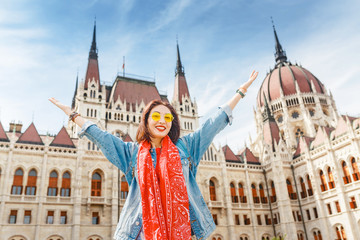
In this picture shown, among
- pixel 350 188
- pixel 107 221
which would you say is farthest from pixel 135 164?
pixel 350 188

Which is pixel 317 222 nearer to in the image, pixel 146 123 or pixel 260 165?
pixel 260 165

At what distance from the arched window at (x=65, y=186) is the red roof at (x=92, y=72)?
13283mm

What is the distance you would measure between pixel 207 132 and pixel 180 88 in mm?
43564

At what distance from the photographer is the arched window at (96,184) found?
30784mm

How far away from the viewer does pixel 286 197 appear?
35.8 m

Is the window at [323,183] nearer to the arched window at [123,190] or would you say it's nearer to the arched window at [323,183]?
the arched window at [323,183]

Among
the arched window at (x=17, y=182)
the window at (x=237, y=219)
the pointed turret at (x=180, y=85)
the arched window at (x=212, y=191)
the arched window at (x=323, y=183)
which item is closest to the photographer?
the arched window at (x=17, y=182)

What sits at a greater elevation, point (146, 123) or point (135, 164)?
point (146, 123)

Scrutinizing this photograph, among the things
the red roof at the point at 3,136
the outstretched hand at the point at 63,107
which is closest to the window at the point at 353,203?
the outstretched hand at the point at 63,107

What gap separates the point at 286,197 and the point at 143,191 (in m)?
36.0

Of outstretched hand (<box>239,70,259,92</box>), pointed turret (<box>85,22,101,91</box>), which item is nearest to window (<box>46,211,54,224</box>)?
pointed turret (<box>85,22,101,91</box>)

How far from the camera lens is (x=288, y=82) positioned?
57.3m

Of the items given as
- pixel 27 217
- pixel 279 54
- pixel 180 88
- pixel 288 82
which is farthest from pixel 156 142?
pixel 279 54

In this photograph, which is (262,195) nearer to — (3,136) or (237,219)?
(237,219)
